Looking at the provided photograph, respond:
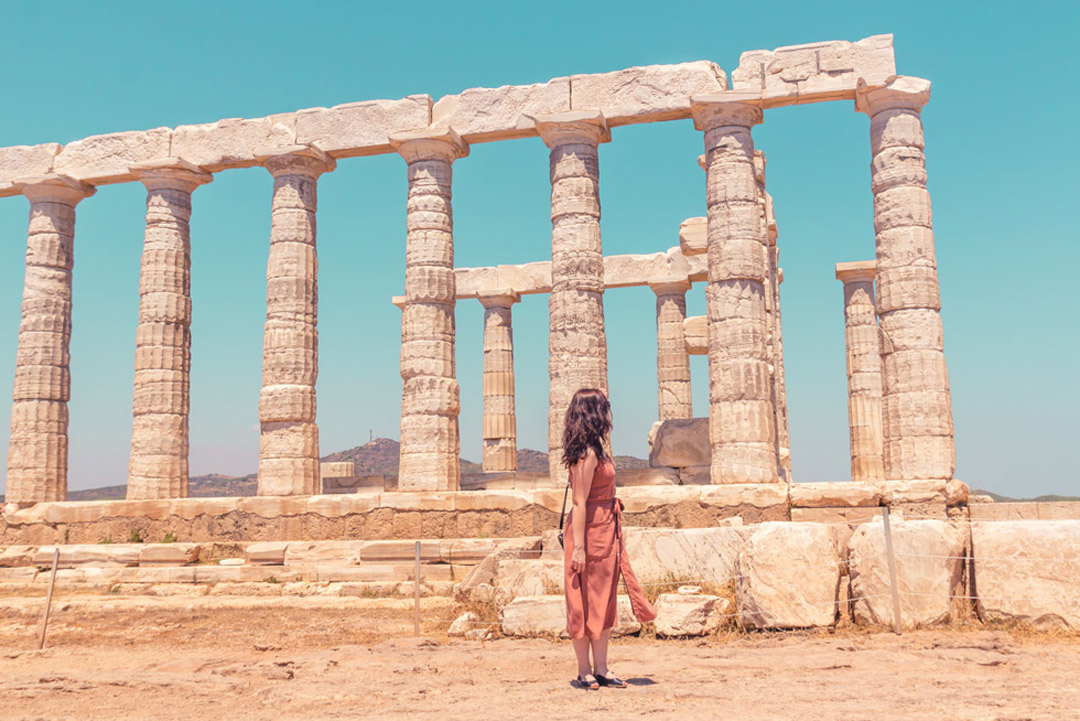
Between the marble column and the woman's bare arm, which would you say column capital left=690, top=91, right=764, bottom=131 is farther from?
the woman's bare arm

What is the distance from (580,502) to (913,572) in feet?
11.1

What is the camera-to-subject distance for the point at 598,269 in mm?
16703

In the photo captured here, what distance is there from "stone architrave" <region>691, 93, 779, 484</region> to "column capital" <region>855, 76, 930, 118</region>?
5.59 feet

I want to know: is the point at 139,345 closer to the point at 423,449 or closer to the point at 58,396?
the point at 58,396

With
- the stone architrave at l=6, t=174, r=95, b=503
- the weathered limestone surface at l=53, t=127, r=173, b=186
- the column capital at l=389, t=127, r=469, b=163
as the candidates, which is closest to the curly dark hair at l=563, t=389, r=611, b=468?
the column capital at l=389, t=127, r=469, b=163

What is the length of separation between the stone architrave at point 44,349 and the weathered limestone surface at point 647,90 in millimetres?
10514

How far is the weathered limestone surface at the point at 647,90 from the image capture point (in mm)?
16078

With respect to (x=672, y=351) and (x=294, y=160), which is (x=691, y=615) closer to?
(x=294, y=160)

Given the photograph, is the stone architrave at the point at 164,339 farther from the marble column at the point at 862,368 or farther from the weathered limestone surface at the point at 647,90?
the marble column at the point at 862,368

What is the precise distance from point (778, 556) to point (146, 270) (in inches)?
576

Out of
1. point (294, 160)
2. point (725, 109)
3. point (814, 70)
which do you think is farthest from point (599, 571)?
point (294, 160)

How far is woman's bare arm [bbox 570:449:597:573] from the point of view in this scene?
20.7ft

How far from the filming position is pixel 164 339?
18.3 meters

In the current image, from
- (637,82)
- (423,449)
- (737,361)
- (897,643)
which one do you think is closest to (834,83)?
(637,82)
